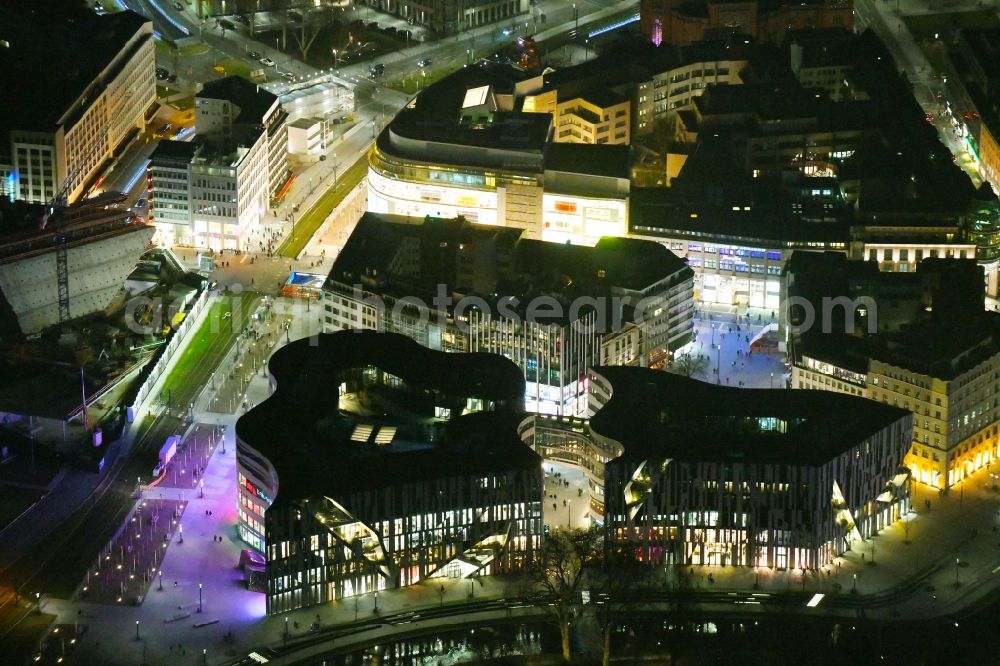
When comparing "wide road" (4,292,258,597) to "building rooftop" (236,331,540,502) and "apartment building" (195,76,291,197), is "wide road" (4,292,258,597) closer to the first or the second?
"building rooftop" (236,331,540,502)

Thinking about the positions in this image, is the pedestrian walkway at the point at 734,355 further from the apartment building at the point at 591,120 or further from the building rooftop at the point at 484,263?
the apartment building at the point at 591,120

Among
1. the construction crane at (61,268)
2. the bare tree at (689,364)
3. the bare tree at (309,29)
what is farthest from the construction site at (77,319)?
the bare tree at (309,29)

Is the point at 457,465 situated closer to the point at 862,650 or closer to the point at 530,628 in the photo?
the point at 530,628

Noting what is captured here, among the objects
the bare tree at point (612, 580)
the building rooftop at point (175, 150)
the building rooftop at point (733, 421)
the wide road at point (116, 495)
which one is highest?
the building rooftop at point (175, 150)

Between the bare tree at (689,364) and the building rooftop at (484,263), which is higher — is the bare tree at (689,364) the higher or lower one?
the lower one

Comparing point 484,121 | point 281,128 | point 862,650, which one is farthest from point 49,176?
point 862,650

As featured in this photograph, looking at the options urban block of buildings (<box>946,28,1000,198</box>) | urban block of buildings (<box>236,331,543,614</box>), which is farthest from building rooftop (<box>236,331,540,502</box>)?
urban block of buildings (<box>946,28,1000,198</box>)
